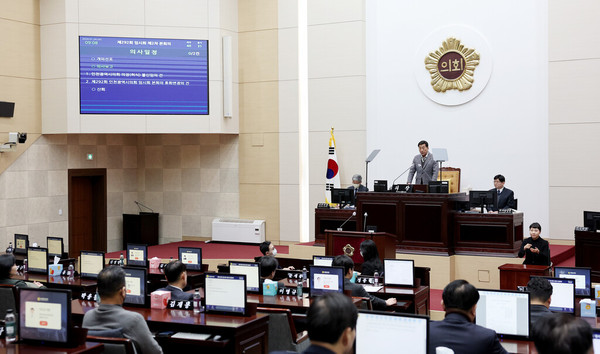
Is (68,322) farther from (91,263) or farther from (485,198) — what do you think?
(485,198)

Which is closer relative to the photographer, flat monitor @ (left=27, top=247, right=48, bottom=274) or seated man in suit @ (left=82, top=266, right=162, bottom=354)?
seated man in suit @ (left=82, top=266, right=162, bottom=354)

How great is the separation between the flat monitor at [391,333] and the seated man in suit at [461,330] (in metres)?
0.13

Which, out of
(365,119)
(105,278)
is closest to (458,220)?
(365,119)

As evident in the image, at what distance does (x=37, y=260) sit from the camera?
8.20m

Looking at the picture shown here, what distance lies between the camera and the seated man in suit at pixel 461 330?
3512mm

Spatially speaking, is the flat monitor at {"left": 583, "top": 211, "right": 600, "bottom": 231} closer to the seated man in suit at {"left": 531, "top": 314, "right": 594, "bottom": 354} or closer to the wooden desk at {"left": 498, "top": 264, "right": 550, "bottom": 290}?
the wooden desk at {"left": 498, "top": 264, "right": 550, "bottom": 290}

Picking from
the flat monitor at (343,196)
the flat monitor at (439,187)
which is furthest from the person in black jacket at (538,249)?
the flat monitor at (343,196)

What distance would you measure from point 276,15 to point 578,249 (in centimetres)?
788

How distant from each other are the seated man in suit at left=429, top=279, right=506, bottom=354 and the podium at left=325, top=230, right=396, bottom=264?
5.47 m

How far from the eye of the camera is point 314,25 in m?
13.6

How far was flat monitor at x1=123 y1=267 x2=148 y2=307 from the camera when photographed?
5.65 metres

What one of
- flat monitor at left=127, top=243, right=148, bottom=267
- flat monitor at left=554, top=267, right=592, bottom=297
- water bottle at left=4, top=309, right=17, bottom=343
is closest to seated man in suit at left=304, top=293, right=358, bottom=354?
water bottle at left=4, top=309, right=17, bottom=343

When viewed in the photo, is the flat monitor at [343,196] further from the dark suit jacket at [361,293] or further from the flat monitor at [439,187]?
the dark suit jacket at [361,293]

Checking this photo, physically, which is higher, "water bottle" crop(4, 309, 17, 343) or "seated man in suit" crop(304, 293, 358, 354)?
"seated man in suit" crop(304, 293, 358, 354)
